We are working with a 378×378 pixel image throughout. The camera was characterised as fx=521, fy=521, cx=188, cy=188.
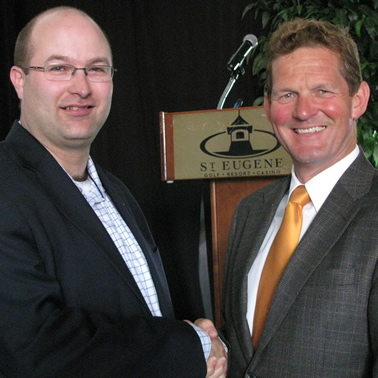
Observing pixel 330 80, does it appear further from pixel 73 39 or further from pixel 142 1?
pixel 142 1

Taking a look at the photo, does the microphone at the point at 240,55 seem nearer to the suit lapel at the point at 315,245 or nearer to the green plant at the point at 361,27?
the green plant at the point at 361,27

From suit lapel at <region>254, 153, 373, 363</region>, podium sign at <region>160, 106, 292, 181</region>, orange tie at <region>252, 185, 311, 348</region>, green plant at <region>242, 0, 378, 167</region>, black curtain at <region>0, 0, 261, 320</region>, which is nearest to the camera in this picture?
suit lapel at <region>254, 153, 373, 363</region>

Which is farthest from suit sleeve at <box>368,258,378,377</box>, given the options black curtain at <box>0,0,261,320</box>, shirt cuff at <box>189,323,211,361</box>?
black curtain at <box>0,0,261,320</box>

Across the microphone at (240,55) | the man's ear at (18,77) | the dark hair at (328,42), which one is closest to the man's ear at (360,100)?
the dark hair at (328,42)

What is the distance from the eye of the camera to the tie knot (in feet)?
4.75

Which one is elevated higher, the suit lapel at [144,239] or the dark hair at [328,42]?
the dark hair at [328,42]

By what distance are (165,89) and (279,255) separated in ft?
8.51

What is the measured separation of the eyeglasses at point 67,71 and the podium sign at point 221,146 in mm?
901

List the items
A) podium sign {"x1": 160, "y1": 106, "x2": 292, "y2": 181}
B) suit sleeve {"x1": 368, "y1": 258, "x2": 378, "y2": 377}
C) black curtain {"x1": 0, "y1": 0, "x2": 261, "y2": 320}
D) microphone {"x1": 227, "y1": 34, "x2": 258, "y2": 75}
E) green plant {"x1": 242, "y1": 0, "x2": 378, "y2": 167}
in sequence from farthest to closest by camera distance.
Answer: black curtain {"x1": 0, "y1": 0, "x2": 261, "y2": 320}
green plant {"x1": 242, "y1": 0, "x2": 378, "y2": 167}
microphone {"x1": 227, "y1": 34, "x2": 258, "y2": 75}
podium sign {"x1": 160, "y1": 106, "x2": 292, "y2": 181}
suit sleeve {"x1": 368, "y1": 258, "x2": 378, "y2": 377}

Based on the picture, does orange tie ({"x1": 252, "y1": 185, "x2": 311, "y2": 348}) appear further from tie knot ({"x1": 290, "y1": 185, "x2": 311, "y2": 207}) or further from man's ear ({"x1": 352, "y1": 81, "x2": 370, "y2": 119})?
man's ear ({"x1": 352, "y1": 81, "x2": 370, "y2": 119})

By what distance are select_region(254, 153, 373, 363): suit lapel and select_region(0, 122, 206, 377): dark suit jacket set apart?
0.22 meters

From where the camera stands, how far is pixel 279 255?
1408 millimetres

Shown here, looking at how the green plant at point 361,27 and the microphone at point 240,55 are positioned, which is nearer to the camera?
the microphone at point 240,55

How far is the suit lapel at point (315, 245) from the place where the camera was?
129cm
